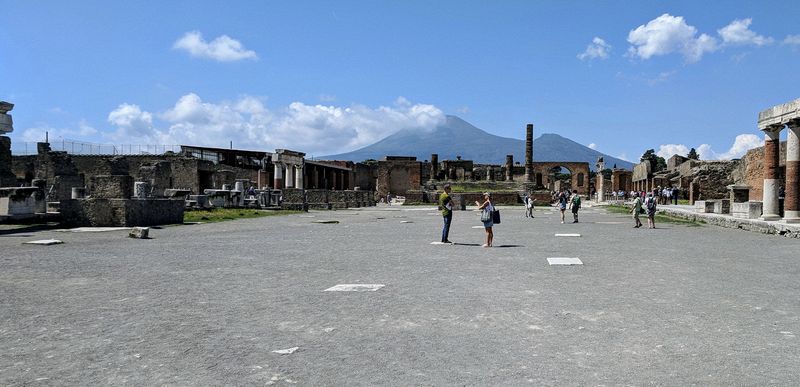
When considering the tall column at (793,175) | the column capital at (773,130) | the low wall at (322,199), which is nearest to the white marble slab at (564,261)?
the tall column at (793,175)

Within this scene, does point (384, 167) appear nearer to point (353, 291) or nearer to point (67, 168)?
point (67, 168)

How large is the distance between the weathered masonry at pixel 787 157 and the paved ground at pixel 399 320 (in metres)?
10.2

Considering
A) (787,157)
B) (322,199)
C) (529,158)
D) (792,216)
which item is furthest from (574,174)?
(792,216)

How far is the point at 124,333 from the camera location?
5.51 meters

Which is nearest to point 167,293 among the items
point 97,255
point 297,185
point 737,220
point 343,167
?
point 97,255

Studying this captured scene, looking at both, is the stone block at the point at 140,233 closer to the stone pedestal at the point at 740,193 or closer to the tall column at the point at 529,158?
the stone pedestal at the point at 740,193

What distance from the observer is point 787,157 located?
2131 centimetres

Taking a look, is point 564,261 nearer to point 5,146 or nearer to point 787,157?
point 787,157

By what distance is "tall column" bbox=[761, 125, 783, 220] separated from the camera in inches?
866

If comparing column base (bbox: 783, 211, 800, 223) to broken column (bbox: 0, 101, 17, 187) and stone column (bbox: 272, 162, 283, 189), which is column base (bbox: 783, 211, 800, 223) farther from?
stone column (bbox: 272, 162, 283, 189)

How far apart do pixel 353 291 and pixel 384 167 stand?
76.3 meters

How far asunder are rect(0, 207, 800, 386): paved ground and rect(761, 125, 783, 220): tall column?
11.3 metres

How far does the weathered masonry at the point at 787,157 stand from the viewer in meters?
20.5

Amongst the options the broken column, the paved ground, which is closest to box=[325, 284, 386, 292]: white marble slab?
the paved ground
